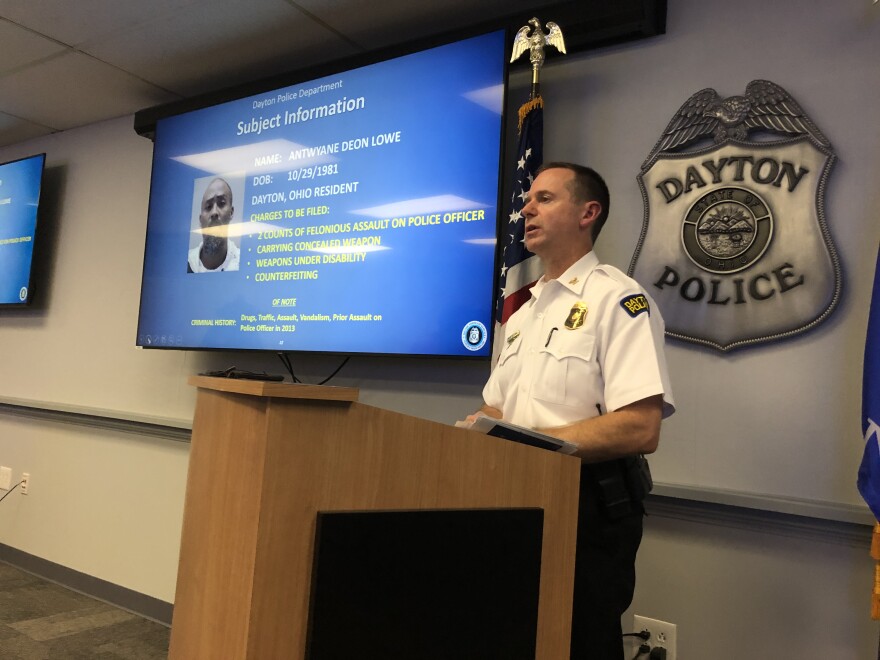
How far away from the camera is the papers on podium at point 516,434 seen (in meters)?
1.11

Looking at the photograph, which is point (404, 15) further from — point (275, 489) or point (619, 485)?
point (275, 489)

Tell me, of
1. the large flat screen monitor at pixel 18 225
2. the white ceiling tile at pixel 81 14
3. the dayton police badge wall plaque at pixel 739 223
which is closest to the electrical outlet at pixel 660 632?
the dayton police badge wall plaque at pixel 739 223

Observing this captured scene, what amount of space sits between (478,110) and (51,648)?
101 inches

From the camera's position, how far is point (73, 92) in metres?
3.38

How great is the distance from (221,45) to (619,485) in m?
2.41

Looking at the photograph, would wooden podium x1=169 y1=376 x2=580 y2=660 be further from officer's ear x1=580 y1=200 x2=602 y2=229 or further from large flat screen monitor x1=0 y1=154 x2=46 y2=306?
large flat screen monitor x1=0 y1=154 x2=46 y2=306

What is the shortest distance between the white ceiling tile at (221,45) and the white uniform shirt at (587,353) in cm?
164

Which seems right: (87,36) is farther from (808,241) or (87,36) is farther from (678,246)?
(808,241)

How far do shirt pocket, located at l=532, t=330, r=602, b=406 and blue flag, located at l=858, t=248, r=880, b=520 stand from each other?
2.11 feet

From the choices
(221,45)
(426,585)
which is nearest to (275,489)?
(426,585)

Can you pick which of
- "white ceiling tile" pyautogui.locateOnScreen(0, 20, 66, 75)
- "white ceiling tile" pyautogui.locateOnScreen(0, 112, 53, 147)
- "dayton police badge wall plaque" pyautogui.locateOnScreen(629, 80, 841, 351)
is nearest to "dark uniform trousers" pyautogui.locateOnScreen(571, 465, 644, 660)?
"dayton police badge wall plaque" pyautogui.locateOnScreen(629, 80, 841, 351)

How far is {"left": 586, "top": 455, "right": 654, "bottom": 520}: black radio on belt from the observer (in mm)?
1382

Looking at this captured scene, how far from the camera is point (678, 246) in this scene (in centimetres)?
197

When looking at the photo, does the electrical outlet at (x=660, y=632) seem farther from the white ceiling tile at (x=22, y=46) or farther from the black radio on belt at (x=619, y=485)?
the white ceiling tile at (x=22, y=46)
